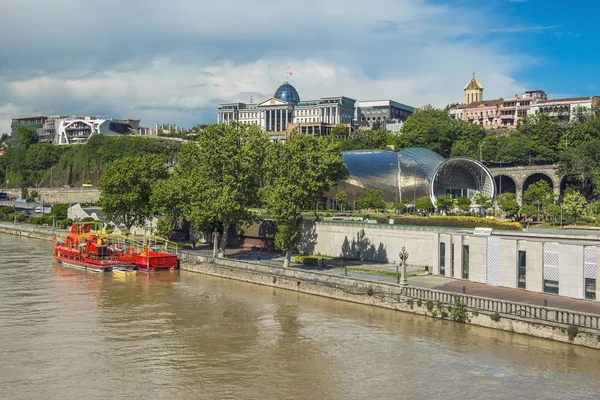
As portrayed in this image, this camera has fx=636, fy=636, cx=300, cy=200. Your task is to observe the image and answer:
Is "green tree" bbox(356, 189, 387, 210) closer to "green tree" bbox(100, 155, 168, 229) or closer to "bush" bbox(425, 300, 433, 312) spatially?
"green tree" bbox(100, 155, 168, 229)

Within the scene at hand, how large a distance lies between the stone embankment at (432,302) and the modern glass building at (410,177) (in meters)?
44.6

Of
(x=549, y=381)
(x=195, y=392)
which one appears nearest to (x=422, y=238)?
(x=549, y=381)

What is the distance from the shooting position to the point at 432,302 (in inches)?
1651

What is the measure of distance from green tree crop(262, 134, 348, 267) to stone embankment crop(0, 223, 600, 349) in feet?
13.0

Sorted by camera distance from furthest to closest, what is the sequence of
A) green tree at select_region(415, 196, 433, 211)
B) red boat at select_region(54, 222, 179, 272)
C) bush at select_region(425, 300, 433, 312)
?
green tree at select_region(415, 196, 433, 211) < red boat at select_region(54, 222, 179, 272) < bush at select_region(425, 300, 433, 312)

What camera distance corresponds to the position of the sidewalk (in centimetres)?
3859

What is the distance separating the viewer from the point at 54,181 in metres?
194

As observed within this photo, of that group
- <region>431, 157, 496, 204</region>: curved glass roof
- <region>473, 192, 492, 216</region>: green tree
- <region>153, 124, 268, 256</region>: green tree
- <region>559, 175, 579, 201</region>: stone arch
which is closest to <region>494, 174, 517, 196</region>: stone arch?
<region>559, 175, 579, 201</region>: stone arch

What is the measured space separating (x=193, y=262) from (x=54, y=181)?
145 meters

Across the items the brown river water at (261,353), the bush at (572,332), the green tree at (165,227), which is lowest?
the brown river water at (261,353)

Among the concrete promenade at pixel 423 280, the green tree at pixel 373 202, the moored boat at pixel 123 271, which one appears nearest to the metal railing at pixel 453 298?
the concrete promenade at pixel 423 280

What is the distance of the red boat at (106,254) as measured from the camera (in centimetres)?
6397

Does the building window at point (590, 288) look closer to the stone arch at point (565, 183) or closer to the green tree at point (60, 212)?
the stone arch at point (565, 183)

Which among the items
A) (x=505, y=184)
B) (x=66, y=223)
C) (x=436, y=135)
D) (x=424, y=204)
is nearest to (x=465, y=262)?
(x=424, y=204)
